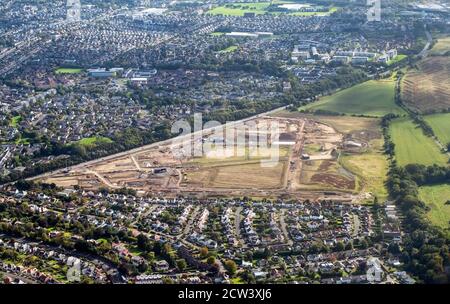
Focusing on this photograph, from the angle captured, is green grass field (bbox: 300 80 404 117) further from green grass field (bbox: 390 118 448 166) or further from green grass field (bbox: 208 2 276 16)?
green grass field (bbox: 208 2 276 16)

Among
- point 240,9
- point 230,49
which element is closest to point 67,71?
point 230,49

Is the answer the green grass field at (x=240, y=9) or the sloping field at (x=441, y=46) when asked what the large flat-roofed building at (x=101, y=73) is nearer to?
the green grass field at (x=240, y=9)

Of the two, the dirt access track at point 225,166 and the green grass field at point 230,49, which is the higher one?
the green grass field at point 230,49

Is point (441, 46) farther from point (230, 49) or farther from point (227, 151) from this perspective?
point (227, 151)

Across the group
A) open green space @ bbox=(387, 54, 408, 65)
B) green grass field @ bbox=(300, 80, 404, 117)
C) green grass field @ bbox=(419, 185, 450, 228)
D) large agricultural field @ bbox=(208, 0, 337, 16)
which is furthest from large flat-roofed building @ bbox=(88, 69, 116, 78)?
green grass field @ bbox=(419, 185, 450, 228)

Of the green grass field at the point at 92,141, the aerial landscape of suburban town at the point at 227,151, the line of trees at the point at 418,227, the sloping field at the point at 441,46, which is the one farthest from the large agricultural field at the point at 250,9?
the line of trees at the point at 418,227

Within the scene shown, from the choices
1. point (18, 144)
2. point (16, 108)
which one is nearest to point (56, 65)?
point (16, 108)
